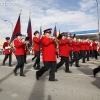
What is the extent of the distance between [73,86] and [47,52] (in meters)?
1.47

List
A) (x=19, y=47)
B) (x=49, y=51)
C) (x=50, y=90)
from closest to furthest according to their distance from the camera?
(x=50, y=90)
(x=49, y=51)
(x=19, y=47)

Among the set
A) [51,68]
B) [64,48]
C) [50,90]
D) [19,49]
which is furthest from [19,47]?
[50,90]

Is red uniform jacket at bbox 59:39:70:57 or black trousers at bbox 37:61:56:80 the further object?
red uniform jacket at bbox 59:39:70:57

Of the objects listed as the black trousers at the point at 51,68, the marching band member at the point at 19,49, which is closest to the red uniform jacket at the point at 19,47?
the marching band member at the point at 19,49

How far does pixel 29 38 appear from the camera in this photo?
9.64 m

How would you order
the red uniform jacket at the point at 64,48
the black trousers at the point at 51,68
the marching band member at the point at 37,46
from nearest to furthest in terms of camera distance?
the black trousers at the point at 51,68 → the red uniform jacket at the point at 64,48 → the marching band member at the point at 37,46

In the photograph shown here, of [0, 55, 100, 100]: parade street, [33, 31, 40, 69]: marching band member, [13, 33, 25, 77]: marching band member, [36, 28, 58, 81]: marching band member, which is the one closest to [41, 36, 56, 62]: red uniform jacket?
[36, 28, 58, 81]: marching band member

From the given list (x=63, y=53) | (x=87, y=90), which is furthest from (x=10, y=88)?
(x=63, y=53)

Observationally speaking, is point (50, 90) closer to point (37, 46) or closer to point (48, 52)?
point (48, 52)

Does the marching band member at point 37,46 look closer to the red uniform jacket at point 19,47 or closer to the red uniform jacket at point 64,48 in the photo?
the red uniform jacket at point 64,48

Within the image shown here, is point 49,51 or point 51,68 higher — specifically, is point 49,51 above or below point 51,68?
above

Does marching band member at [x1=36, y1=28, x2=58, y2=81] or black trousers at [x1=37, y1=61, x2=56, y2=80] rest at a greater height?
marching band member at [x1=36, y1=28, x2=58, y2=81]

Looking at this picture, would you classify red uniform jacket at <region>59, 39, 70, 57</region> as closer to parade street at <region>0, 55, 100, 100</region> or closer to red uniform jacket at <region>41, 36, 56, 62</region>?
red uniform jacket at <region>41, 36, 56, 62</region>

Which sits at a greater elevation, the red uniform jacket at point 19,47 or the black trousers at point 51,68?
the red uniform jacket at point 19,47
